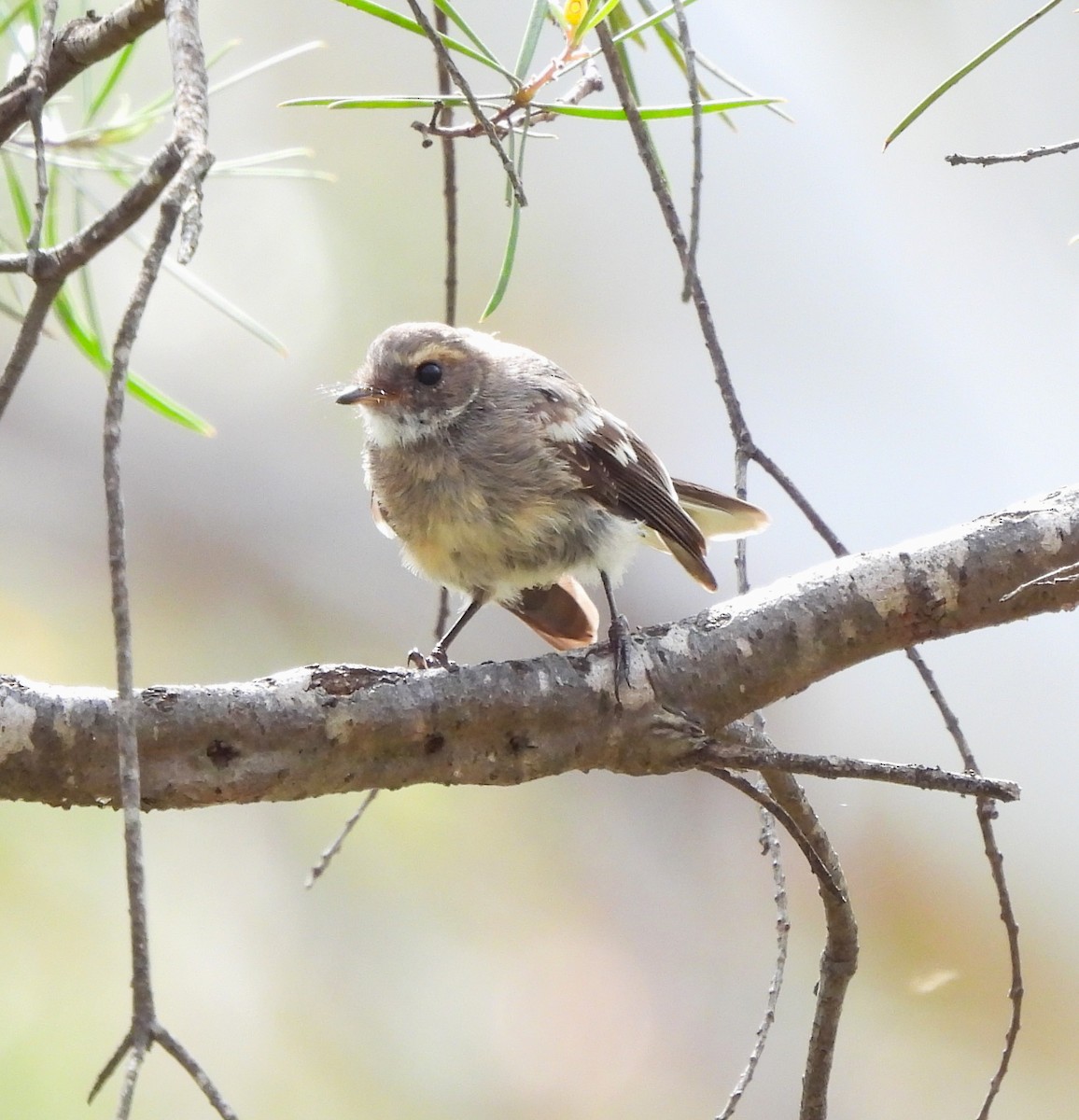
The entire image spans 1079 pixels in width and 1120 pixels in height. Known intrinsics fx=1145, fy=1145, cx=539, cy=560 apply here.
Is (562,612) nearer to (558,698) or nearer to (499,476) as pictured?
(499,476)

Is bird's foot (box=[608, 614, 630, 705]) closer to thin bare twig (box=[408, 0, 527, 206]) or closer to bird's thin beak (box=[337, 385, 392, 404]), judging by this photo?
thin bare twig (box=[408, 0, 527, 206])

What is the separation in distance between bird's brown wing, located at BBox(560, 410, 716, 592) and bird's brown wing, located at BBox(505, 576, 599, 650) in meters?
0.18

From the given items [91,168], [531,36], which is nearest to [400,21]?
[531,36]

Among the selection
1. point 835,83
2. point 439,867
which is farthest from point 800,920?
point 835,83

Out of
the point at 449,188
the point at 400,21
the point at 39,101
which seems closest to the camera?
the point at 39,101

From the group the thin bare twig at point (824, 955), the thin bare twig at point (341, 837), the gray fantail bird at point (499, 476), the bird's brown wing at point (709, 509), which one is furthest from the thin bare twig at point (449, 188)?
the bird's brown wing at point (709, 509)

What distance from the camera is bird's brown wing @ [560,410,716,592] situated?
1631 mm

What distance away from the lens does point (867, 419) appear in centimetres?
304

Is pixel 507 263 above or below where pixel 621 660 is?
above

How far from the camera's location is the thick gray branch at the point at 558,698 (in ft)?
3.26

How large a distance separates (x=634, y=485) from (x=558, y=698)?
2.02 ft

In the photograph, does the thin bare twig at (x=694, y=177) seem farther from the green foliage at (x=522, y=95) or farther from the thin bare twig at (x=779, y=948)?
the thin bare twig at (x=779, y=948)

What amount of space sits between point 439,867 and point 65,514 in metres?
1.50

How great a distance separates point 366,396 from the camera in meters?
1.68
